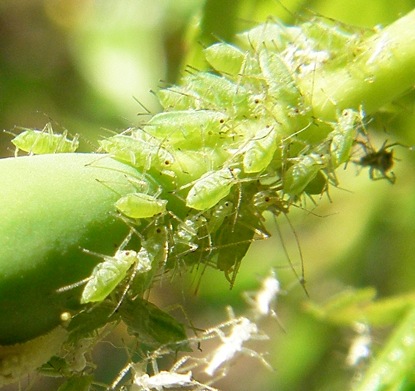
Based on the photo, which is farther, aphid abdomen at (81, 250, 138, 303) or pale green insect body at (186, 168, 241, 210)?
pale green insect body at (186, 168, 241, 210)

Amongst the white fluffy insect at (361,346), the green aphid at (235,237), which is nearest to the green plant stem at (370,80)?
the green aphid at (235,237)

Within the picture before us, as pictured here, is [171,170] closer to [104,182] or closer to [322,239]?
[104,182]

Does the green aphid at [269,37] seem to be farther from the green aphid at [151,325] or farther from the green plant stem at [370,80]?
the green aphid at [151,325]

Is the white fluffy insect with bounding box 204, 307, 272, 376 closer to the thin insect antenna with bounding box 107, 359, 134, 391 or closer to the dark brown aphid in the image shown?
the thin insect antenna with bounding box 107, 359, 134, 391

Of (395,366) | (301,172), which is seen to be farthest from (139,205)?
(395,366)

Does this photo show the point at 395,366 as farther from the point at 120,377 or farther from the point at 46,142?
the point at 46,142

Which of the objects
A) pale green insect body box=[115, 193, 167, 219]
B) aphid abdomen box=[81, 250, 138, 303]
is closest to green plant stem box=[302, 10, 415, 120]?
pale green insect body box=[115, 193, 167, 219]

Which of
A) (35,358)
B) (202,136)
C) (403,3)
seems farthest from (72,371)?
(403,3)

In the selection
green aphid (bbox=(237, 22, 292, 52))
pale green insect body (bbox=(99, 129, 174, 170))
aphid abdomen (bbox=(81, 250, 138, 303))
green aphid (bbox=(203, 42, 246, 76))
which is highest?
green aphid (bbox=(237, 22, 292, 52))
